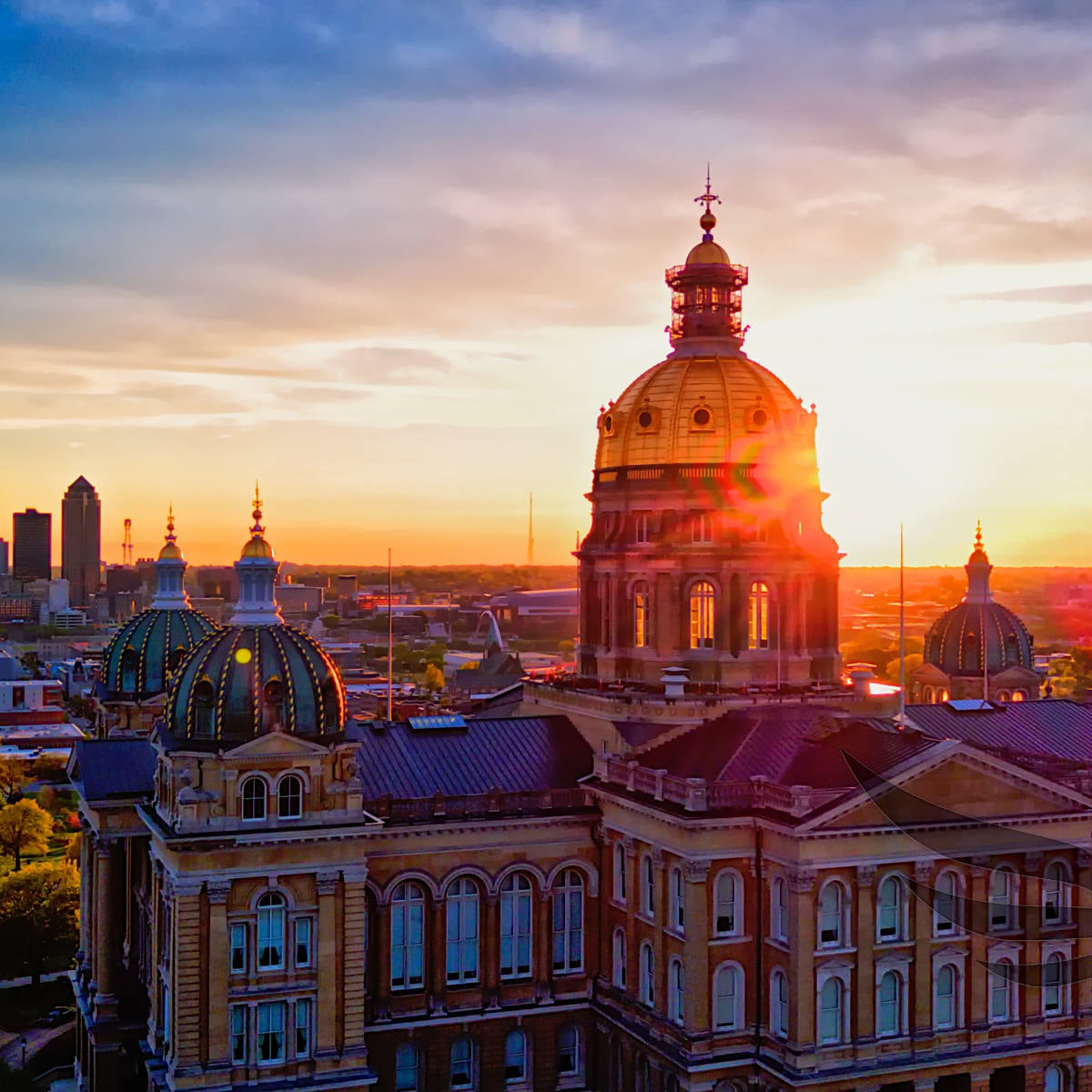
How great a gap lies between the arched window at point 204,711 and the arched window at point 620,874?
1889cm

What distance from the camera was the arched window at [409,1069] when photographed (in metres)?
64.2

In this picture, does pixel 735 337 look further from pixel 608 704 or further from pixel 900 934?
pixel 900 934

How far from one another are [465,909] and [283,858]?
963cm

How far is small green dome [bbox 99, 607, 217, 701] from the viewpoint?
7994 cm

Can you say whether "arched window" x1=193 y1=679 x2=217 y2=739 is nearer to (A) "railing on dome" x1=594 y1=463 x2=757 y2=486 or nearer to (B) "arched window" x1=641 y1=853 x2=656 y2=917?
(B) "arched window" x1=641 y1=853 x2=656 y2=917

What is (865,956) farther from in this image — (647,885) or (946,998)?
(647,885)

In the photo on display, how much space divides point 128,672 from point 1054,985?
4936cm

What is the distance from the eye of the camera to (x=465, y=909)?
214ft

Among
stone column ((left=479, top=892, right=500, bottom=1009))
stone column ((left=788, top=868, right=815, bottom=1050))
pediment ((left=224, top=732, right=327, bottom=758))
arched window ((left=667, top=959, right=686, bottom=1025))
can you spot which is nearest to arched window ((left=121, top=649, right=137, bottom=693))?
pediment ((left=224, top=732, right=327, bottom=758))

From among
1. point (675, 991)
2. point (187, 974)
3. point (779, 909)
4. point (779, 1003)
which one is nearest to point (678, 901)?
point (675, 991)

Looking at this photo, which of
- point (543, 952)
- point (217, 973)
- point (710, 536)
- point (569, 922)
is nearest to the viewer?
point (217, 973)

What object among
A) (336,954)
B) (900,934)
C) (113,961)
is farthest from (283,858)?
(900,934)

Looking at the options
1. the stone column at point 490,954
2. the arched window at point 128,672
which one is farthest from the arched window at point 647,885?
the arched window at point 128,672

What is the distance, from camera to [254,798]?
59438 mm
